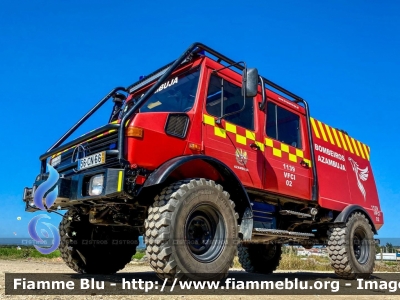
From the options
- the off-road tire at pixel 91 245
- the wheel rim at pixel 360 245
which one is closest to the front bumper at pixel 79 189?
the off-road tire at pixel 91 245

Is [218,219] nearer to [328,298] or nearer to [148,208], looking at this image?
[148,208]

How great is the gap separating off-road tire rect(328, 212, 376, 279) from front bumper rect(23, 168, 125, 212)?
Answer: 4115mm

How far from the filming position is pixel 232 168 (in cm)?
532

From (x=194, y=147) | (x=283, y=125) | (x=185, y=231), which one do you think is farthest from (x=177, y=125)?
(x=283, y=125)

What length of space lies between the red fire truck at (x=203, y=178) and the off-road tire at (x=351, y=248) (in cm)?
2

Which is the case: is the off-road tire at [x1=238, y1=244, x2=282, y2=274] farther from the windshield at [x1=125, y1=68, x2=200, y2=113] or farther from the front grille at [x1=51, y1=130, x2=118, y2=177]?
the front grille at [x1=51, y1=130, x2=118, y2=177]

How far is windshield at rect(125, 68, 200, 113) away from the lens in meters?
5.22

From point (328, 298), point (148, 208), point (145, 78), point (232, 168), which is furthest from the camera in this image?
point (145, 78)

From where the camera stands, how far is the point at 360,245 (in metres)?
7.35

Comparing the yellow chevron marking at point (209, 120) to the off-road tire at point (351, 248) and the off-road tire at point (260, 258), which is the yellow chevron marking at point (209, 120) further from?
the off-road tire at point (260, 258)

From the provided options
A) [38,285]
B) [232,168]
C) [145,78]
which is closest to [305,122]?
[232,168]

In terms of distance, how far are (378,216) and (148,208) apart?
230 inches

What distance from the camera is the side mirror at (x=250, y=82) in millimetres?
4812

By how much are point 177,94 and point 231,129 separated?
0.84 meters
